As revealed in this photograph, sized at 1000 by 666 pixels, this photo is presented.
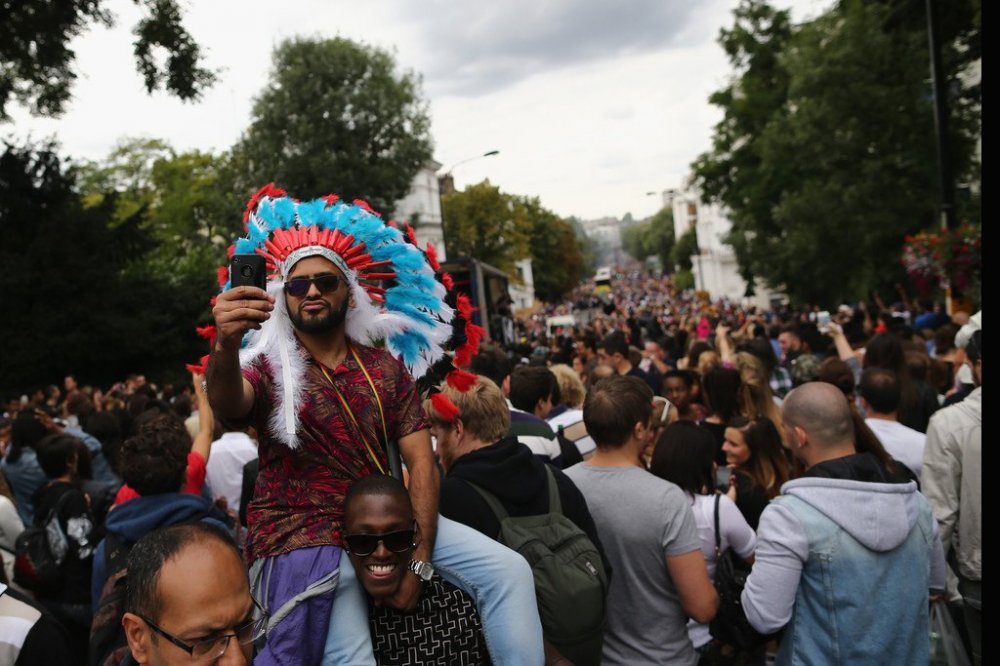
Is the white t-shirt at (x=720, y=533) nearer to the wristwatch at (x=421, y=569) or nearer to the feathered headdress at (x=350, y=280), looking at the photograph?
the feathered headdress at (x=350, y=280)

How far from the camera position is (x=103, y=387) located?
90.4 ft

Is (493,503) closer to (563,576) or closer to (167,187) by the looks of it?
(563,576)

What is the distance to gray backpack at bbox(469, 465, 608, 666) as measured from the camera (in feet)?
10.3

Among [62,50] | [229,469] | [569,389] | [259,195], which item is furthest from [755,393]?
[62,50]

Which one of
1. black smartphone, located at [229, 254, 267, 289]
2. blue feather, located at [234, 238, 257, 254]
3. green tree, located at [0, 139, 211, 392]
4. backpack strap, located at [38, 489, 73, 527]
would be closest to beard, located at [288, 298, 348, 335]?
blue feather, located at [234, 238, 257, 254]

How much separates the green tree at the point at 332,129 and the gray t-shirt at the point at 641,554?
32.6 metres

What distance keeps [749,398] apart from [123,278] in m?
26.3

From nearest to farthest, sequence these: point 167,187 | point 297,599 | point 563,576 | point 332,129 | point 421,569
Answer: point 297,599 < point 421,569 < point 563,576 < point 332,129 < point 167,187

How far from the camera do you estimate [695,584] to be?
3623mm

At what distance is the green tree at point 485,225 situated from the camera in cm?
5422

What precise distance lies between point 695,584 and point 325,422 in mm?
1682

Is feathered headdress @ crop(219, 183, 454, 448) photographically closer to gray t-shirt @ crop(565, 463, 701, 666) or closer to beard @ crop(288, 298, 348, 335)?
beard @ crop(288, 298, 348, 335)

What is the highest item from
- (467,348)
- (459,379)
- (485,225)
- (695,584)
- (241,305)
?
(485,225)

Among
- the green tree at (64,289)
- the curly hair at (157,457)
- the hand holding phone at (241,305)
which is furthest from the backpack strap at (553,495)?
the green tree at (64,289)
